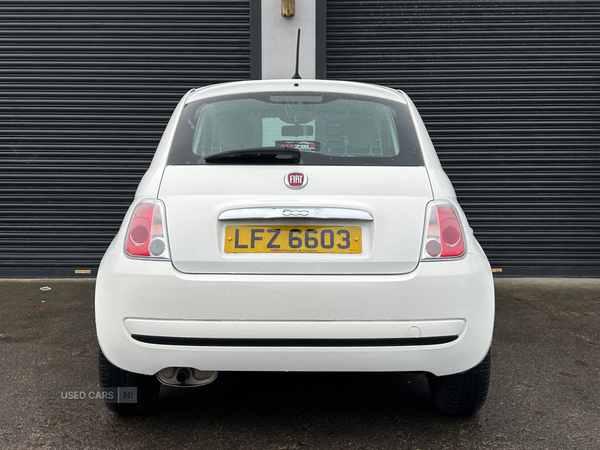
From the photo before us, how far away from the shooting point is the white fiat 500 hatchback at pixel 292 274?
6.97ft

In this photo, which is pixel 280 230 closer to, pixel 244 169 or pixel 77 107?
pixel 244 169

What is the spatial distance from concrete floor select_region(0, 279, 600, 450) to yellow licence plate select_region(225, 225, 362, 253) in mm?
805

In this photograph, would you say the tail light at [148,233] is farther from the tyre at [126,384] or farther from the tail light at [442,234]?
the tail light at [442,234]

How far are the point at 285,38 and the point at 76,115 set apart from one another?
249 centimetres

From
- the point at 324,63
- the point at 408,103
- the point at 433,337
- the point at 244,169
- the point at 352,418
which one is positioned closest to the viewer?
the point at 433,337

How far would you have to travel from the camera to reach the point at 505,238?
6461 millimetres

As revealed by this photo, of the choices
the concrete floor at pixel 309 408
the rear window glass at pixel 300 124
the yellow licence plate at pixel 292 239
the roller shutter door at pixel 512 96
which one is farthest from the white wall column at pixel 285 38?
the yellow licence plate at pixel 292 239

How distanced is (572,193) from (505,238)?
922mm

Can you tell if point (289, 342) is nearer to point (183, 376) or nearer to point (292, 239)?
point (292, 239)

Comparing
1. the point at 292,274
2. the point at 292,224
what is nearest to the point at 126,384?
the point at 292,274

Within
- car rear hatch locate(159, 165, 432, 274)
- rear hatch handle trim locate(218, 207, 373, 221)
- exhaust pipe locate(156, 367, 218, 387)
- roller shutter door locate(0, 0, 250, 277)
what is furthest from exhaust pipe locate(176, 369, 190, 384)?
roller shutter door locate(0, 0, 250, 277)

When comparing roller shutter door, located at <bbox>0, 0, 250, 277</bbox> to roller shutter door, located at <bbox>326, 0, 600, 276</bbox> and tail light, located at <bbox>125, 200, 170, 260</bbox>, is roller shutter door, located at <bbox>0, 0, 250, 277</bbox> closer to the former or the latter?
roller shutter door, located at <bbox>326, 0, 600, 276</bbox>

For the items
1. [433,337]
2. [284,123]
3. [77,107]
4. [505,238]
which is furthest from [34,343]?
[505,238]

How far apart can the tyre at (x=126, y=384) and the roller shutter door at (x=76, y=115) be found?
4.13 meters
